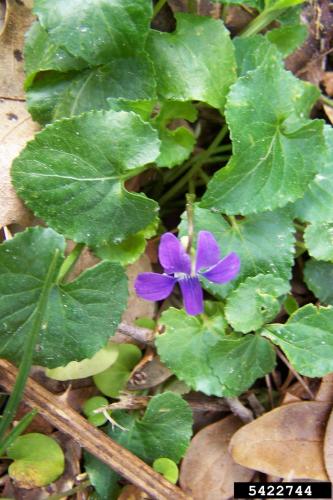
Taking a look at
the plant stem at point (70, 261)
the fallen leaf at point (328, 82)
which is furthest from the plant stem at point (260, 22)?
the plant stem at point (70, 261)

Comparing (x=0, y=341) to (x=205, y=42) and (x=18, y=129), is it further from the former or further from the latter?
(x=205, y=42)

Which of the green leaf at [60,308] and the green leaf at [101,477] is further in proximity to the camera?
the green leaf at [101,477]

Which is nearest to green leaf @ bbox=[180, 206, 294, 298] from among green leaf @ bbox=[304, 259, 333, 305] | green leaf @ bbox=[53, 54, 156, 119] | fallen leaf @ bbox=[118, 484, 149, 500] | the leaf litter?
the leaf litter

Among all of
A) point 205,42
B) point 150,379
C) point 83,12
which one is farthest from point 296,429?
point 83,12

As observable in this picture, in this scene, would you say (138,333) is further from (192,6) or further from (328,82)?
(328,82)

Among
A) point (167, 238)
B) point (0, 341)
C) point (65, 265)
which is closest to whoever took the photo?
Result: point (167, 238)

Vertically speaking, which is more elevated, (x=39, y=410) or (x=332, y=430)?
(x=39, y=410)

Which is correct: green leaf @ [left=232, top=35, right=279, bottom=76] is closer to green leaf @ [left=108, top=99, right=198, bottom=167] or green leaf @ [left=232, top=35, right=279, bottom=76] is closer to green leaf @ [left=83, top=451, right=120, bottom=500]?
green leaf @ [left=108, top=99, right=198, bottom=167]

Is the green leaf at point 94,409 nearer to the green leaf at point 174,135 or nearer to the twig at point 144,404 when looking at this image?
the twig at point 144,404
